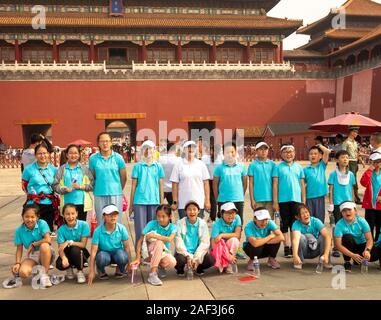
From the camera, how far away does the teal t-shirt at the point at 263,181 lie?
5000mm

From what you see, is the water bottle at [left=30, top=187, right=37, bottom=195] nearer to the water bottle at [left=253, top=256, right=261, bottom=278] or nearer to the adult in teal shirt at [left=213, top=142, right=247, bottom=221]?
the adult in teal shirt at [left=213, top=142, right=247, bottom=221]

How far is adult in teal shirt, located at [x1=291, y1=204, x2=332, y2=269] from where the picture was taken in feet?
14.1

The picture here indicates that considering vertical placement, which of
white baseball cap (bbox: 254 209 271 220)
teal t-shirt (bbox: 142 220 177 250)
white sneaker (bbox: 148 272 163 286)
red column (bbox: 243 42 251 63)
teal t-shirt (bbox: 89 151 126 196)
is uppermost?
red column (bbox: 243 42 251 63)

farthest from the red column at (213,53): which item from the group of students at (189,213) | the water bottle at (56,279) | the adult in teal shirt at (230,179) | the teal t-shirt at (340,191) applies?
the water bottle at (56,279)

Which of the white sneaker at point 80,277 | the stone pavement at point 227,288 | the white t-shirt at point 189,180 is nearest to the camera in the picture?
the stone pavement at point 227,288

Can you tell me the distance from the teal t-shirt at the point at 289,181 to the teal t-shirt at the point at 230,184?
0.43 m

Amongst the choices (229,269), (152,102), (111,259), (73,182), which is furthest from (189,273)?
(152,102)

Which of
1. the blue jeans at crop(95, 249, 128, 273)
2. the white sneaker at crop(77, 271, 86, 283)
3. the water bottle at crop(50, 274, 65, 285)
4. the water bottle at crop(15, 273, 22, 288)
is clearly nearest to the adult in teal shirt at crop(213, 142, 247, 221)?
the blue jeans at crop(95, 249, 128, 273)

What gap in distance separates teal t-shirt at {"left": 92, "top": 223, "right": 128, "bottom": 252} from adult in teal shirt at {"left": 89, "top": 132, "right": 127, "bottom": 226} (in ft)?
1.73

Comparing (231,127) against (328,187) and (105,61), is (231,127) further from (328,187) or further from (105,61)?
(328,187)

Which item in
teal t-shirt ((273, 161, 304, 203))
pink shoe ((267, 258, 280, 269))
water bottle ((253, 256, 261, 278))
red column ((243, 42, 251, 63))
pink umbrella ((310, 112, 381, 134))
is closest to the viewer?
water bottle ((253, 256, 261, 278))

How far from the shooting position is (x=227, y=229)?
4.46 m

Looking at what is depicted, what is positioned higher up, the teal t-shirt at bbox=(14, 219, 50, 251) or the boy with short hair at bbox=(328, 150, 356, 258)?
the boy with short hair at bbox=(328, 150, 356, 258)

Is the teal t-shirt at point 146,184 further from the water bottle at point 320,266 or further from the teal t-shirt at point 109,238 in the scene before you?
the water bottle at point 320,266
